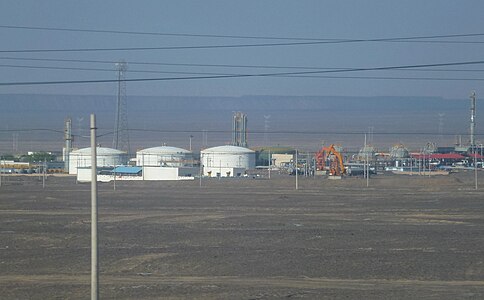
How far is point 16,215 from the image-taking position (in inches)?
1122

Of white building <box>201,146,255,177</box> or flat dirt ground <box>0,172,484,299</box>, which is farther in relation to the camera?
white building <box>201,146,255,177</box>

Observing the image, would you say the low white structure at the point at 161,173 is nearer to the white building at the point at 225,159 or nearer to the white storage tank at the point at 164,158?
the white building at the point at 225,159

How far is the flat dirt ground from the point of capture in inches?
553

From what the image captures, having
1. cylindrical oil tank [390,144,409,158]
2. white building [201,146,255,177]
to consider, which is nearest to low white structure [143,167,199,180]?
white building [201,146,255,177]

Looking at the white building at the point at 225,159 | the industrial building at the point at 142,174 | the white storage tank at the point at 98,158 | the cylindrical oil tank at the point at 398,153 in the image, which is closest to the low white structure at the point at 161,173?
the industrial building at the point at 142,174

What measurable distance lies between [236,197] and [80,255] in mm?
20825

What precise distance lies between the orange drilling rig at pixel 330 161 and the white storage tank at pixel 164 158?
33.3 ft

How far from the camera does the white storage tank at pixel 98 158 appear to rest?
61.6 m

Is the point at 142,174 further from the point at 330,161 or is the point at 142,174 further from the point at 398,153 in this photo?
the point at 398,153

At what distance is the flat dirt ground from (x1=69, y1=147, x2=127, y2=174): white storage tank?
2369 centimetres

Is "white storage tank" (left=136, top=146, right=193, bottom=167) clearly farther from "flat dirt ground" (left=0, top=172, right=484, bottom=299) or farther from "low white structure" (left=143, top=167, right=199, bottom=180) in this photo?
"flat dirt ground" (left=0, top=172, right=484, bottom=299)

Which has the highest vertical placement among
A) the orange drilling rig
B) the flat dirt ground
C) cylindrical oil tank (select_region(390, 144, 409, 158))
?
cylindrical oil tank (select_region(390, 144, 409, 158))

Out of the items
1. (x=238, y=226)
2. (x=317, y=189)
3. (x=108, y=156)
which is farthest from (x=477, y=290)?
(x=108, y=156)

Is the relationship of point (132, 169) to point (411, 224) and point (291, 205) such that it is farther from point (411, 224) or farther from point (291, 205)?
point (411, 224)
